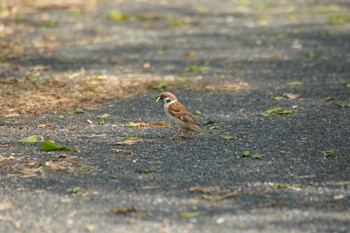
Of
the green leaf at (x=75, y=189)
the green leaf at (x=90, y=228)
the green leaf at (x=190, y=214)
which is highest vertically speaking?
the green leaf at (x=90, y=228)

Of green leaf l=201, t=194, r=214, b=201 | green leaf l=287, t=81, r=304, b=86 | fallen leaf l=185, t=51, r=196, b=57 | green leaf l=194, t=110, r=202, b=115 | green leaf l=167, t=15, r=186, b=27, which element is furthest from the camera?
green leaf l=167, t=15, r=186, b=27

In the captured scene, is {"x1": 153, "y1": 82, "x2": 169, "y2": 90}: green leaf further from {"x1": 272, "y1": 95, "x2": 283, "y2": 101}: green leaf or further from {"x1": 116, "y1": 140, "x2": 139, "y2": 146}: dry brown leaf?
{"x1": 116, "y1": 140, "x2": 139, "y2": 146}: dry brown leaf

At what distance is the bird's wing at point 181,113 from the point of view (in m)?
7.40

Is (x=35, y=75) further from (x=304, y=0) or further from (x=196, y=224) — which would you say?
(x=304, y=0)

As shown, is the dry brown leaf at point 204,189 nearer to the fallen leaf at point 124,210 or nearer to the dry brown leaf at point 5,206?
the fallen leaf at point 124,210

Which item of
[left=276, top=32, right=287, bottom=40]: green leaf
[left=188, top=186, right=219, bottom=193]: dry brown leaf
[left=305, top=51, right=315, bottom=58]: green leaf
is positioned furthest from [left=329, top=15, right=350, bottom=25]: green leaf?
[left=188, top=186, right=219, bottom=193]: dry brown leaf

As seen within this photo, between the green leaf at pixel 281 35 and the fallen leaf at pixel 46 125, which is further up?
the fallen leaf at pixel 46 125

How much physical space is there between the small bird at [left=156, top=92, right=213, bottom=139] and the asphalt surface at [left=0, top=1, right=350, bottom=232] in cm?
13

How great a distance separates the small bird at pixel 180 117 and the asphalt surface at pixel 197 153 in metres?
0.13

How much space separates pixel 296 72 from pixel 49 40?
5.37 meters

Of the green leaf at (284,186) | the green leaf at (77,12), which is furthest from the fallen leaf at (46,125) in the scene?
the green leaf at (77,12)

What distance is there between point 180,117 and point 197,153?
2.05ft

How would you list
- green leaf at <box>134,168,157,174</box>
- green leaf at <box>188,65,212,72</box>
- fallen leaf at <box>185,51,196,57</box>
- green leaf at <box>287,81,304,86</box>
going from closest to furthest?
1. green leaf at <box>134,168,157,174</box>
2. green leaf at <box>287,81,304,86</box>
3. green leaf at <box>188,65,212,72</box>
4. fallen leaf at <box>185,51,196,57</box>

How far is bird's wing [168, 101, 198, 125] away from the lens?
24.3 feet
